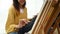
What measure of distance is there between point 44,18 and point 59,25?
0.33ft

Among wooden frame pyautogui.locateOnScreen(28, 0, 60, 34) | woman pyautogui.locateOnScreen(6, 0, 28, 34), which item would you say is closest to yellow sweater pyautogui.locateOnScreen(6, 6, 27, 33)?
woman pyautogui.locateOnScreen(6, 0, 28, 34)

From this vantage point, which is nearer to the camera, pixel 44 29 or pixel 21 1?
pixel 44 29

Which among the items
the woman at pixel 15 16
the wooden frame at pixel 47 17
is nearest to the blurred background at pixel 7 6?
the woman at pixel 15 16

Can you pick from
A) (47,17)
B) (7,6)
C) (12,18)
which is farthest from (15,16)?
(7,6)

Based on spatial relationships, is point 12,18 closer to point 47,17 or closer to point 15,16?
point 15,16

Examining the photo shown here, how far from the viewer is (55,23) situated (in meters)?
0.82

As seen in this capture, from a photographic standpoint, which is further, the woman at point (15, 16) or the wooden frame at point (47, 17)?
the woman at point (15, 16)

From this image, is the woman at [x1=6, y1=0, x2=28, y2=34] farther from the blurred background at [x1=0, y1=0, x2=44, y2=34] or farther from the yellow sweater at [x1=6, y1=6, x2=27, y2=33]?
the blurred background at [x1=0, y1=0, x2=44, y2=34]

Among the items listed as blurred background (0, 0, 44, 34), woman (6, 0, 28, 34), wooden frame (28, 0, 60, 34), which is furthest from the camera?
blurred background (0, 0, 44, 34)

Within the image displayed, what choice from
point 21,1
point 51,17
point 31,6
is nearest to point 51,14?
point 51,17

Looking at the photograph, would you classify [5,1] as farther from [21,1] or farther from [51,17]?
[51,17]

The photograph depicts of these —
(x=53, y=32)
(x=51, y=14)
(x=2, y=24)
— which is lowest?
(x=2, y=24)

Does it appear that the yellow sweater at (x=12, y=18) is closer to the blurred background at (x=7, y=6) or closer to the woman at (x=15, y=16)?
the woman at (x=15, y=16)

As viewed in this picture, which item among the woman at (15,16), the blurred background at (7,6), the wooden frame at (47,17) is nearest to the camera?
the wooden frame at (47,17)
